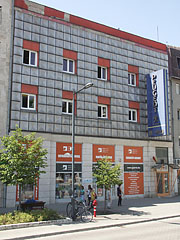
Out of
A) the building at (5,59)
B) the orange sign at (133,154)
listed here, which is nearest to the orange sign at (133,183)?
the orange sign at (133,154)

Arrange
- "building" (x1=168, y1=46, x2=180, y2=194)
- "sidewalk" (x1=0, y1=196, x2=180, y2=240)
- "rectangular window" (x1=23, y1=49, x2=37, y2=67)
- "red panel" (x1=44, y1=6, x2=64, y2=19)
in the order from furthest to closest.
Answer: "building" (x1=168, y1=46, x2=180, y2=194), "red panel" (x1=44, y1=6, x2=64, y2=19), "rectangular window" (x1=23, y1=49, x2=37, y2=67), "sidewalk" (x1=0, y1=196, x2=180, y2=240)

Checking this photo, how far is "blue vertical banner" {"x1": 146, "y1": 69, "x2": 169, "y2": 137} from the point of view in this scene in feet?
89.5

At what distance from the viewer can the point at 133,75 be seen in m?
30.5

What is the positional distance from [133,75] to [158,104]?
4.62m

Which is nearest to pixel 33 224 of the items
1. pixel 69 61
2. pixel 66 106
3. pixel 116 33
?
pixel 66 106

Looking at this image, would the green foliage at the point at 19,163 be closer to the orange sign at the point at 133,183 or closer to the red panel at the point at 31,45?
the red panel at the point at 31,45

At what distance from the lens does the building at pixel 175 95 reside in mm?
32188

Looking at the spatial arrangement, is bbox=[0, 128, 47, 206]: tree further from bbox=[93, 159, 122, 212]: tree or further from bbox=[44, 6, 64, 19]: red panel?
bbox=[44, 6, 64, 19]: red panel

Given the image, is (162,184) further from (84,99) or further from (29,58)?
(29,58)

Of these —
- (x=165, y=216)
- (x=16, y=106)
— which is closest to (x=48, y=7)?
(x=16, y=106)

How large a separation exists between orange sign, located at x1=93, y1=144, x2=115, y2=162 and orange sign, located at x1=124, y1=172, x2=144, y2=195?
2.52m

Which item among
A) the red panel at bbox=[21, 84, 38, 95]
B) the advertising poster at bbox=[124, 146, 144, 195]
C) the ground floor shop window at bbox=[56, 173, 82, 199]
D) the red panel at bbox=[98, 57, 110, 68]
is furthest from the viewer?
the red panel at bbox=[98, 57, 110, 68]

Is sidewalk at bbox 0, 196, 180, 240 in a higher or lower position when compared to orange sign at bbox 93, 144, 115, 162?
lower

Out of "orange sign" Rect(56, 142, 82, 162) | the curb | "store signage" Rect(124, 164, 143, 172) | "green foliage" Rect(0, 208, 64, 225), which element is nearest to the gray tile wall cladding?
"orange sign" Rect(56, 142, 82, 162)
